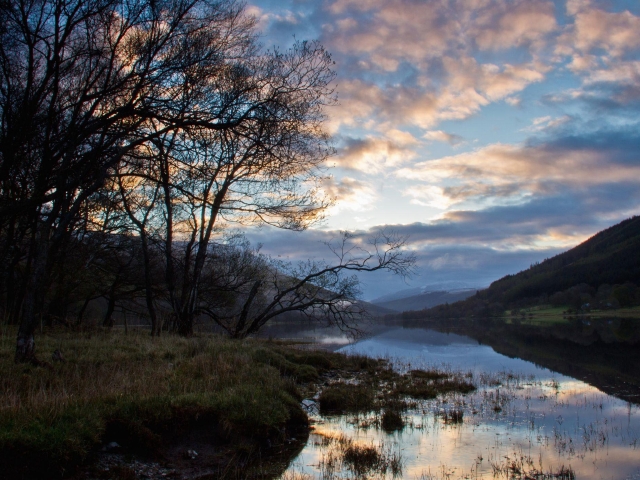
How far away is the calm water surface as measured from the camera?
7.20 meters

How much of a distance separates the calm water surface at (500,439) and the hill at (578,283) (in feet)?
346

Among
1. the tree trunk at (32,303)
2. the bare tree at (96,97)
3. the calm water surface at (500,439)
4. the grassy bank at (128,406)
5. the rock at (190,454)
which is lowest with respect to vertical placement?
the calm water surface at (500,439)

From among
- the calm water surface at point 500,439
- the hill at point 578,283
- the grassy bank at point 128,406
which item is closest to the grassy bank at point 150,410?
the grassy bank at point 128,406

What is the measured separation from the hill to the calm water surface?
105330 millimetres

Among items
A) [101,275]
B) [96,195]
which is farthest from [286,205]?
[101,275]

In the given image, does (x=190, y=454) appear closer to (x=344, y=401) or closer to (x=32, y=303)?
(x=32, y=303)

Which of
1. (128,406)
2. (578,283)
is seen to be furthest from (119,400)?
(578,283)

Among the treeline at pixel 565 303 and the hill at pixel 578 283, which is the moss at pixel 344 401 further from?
the hill at pixel 578 283

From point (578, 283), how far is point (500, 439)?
133 m

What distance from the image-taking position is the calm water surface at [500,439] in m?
7.20

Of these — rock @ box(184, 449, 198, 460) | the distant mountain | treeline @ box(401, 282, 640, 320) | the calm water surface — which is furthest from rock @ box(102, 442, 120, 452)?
the distant mountain

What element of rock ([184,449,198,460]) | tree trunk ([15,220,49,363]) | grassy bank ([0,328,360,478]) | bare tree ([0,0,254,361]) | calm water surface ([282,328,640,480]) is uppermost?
bare tree ([0,0,254,361])

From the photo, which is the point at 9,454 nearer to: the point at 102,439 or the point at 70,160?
the point at 102,439

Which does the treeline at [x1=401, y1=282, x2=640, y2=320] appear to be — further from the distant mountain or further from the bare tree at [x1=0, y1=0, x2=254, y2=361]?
the bare tree at [x1=0, y1=0, x2=254, y2=361]
